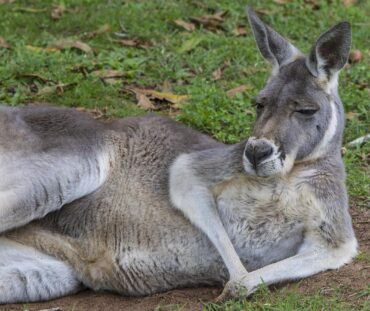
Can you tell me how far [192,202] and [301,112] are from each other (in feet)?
2.46

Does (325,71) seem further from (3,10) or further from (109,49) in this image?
(3,10)

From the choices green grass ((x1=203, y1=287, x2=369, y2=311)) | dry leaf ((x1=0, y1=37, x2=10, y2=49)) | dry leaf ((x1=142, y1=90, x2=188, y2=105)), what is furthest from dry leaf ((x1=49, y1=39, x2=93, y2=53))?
green grass ((x1=203, y1=287, x2=369, y2=311))

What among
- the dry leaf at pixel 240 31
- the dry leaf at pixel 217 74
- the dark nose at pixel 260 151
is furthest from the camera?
the dry leaf at pixel 240 31

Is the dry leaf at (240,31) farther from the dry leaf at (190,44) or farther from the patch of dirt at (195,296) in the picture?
the patch of dirt at (195,296)

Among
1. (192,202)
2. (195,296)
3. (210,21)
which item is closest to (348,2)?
(210,21)

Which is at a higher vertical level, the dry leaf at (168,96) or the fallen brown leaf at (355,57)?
the fallen brown leaf at (355,57)

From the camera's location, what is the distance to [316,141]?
185 inches

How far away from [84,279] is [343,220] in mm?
1401

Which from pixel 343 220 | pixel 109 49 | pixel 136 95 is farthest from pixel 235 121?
pixel 343 220

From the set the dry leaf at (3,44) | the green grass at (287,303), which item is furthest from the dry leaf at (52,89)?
the green grass at (287,303)

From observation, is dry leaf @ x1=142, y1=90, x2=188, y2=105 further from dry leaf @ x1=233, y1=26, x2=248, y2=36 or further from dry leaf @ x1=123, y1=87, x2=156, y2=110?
dry leaf @ x1=233, y1=26, x2=248, y2=36

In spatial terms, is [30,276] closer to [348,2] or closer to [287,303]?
[287,303]

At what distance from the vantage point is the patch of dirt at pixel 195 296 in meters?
4.49

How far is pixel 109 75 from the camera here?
7281 mm
